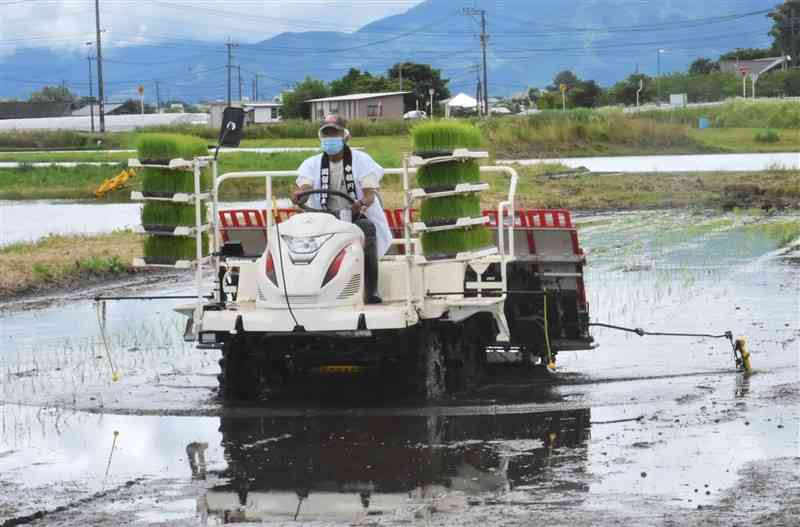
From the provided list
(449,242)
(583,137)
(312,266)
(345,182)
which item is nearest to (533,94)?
(583,137)

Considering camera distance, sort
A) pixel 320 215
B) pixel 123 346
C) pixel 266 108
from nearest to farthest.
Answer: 1. pixel 320 215
2. pixel 123 346
3. pixel 266 108

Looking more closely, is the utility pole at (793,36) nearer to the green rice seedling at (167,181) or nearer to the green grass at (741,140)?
the green grass at (741,140)

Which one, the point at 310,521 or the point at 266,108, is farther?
the point at 266,108

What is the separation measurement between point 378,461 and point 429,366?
8.19 feet

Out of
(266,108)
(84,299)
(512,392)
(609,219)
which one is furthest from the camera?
(266,108)

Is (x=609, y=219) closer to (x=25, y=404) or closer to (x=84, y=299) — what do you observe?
(x=84, y=299)

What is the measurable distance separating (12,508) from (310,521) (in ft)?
6.18

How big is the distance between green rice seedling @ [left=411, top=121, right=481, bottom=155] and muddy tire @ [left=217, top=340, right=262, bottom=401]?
2.29m

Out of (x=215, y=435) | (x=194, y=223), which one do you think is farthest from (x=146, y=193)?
(x=215, y=435)

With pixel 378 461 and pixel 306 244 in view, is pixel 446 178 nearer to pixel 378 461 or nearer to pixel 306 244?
pixel 306 244

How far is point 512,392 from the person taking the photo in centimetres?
1363

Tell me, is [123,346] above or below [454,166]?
below

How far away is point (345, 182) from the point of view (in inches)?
522

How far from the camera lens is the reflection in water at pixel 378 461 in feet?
31.1
